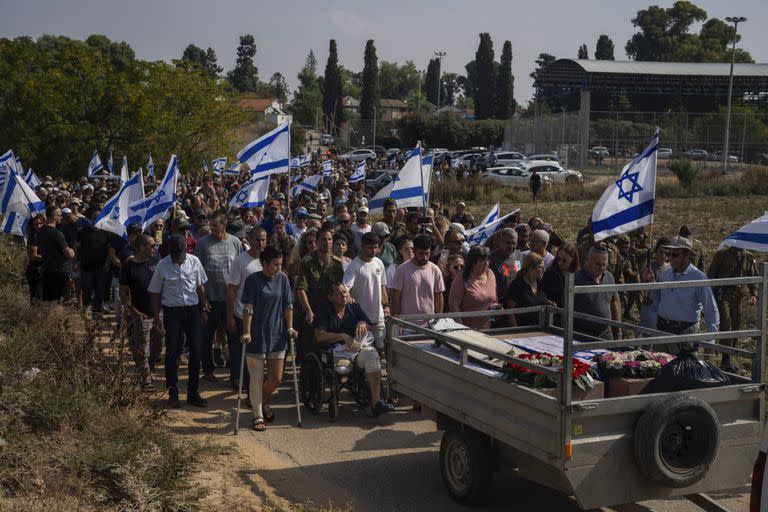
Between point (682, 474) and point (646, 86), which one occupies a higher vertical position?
point (646, 86)

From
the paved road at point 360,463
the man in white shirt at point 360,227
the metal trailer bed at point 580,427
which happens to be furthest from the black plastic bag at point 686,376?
the man in white shirt at point 360,227

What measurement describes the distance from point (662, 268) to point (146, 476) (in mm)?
7350

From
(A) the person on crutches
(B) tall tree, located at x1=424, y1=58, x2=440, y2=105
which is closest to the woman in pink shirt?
(A) the person on crutches

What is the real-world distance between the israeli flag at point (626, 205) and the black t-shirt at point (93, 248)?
7.59 metres

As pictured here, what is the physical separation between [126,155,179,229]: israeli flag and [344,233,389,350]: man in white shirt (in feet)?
15.8

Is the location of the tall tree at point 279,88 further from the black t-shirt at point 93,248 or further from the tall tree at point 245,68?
the black t-shirt at point 93,248

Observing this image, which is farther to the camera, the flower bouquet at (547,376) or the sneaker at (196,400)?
the sneaker at (196,400)

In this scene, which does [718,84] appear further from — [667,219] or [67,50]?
[67,50]

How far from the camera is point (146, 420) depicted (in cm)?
827

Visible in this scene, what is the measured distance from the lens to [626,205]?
11031 millimetres

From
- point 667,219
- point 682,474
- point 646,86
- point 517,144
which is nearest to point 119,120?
point 667,219

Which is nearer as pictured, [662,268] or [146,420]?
[146,420]

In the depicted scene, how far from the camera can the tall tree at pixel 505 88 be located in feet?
348

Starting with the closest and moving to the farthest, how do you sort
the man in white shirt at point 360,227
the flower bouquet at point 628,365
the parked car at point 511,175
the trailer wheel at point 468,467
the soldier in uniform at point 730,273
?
1. the flower bouquet at point 628,365
2. the trailer wheel at point 468,467
3. the soldier in uniform at point 730,273
4. the man in white shirt at point 360,227
5. the parked car at point 511,175
